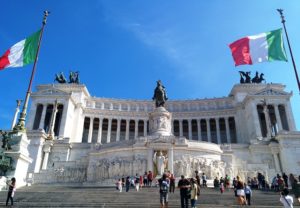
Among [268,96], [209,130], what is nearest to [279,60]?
[268,96]

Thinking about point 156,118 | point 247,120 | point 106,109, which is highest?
point 106,109

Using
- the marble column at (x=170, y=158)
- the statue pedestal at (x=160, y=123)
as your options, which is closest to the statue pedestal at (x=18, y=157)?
the marble column at (x=170, y=158)

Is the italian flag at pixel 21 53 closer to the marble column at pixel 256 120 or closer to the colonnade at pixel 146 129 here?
the colonnade at pixel 146 129

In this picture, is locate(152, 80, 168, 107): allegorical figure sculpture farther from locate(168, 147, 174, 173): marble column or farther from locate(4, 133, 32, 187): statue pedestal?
locate(4, 133, 32, 187): statue pedestal

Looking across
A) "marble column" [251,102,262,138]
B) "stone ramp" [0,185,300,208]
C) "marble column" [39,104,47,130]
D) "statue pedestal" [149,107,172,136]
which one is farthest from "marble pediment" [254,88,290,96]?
"marble column" [39,104,47,130]

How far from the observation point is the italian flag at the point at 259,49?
2398 cm

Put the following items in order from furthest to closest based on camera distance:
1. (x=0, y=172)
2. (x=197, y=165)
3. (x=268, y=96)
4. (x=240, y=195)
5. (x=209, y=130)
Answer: (x=209, y=130)
(x=268, y=96)
(x=197, y=165)
(x=0, y=172)
(x=240, y=195)

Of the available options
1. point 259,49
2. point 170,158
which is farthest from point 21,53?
point 259,49

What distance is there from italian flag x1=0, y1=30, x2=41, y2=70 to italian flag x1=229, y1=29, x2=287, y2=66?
1875 cm

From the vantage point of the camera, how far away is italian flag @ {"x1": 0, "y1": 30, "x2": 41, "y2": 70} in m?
24.1

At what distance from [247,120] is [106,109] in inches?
1392

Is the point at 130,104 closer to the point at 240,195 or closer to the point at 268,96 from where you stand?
the point at 268,96

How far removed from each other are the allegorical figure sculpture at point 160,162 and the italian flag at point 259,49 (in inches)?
522

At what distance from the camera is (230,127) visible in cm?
7175
